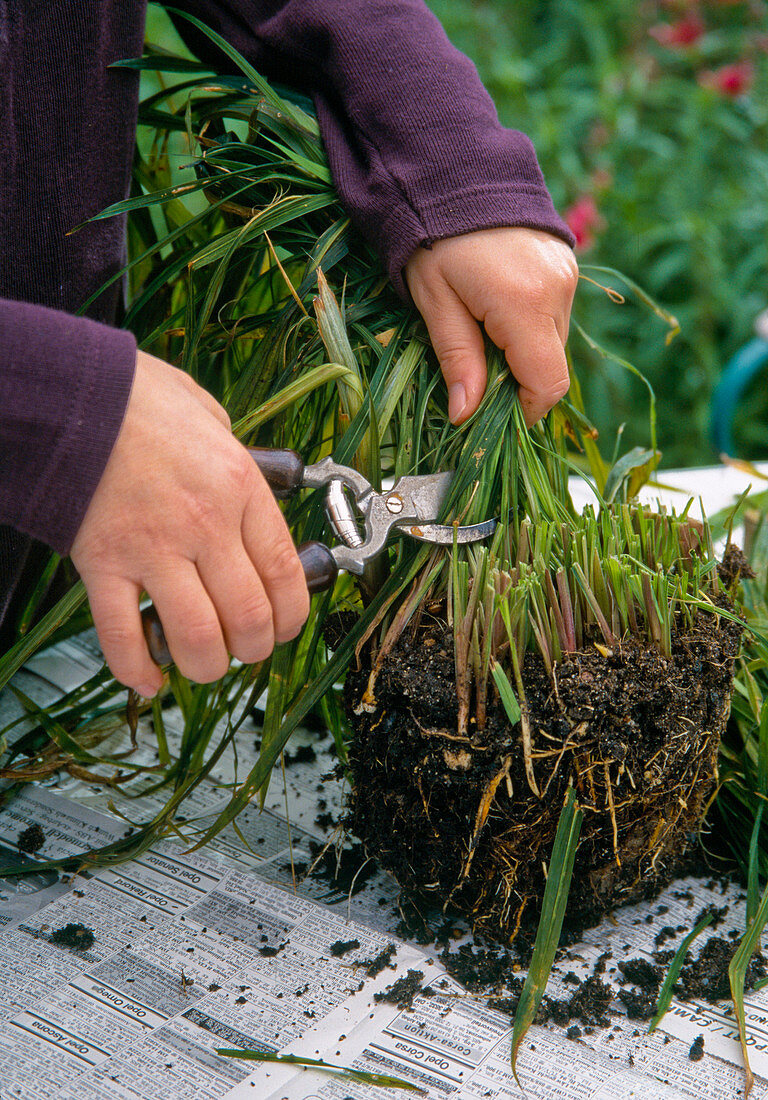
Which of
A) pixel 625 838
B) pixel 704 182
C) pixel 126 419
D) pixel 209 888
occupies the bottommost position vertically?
pixel 209 888

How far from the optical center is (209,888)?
0.84m

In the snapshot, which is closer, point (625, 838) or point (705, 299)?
point (625, 838)

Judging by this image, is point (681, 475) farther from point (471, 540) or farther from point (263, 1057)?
point (263, 1057)

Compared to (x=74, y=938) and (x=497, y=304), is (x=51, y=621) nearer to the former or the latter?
(x=74, y=938)

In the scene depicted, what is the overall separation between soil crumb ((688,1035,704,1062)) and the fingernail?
557 millimetres

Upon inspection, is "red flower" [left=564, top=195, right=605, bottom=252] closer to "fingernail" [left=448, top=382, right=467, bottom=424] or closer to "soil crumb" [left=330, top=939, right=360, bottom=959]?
"fingernail" [left=448, top=382, right=467, bottom=424]

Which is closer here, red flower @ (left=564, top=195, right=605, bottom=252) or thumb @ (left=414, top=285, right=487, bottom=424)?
thumb @ (left=414, top=285, right=487, bottom=424)

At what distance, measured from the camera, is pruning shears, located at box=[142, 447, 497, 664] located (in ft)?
2.26

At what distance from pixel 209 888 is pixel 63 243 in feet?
2.09

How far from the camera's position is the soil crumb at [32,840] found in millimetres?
885

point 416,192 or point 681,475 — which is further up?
point 416,192

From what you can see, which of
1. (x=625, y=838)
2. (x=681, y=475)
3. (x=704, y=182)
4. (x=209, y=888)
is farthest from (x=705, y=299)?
(x=209, y=888)

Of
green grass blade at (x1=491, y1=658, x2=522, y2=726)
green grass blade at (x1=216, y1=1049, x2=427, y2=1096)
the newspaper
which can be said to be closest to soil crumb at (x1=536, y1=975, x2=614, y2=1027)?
the newspaper

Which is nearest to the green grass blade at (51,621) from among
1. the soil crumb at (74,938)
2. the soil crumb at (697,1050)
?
the soil crumb at (74,938)
